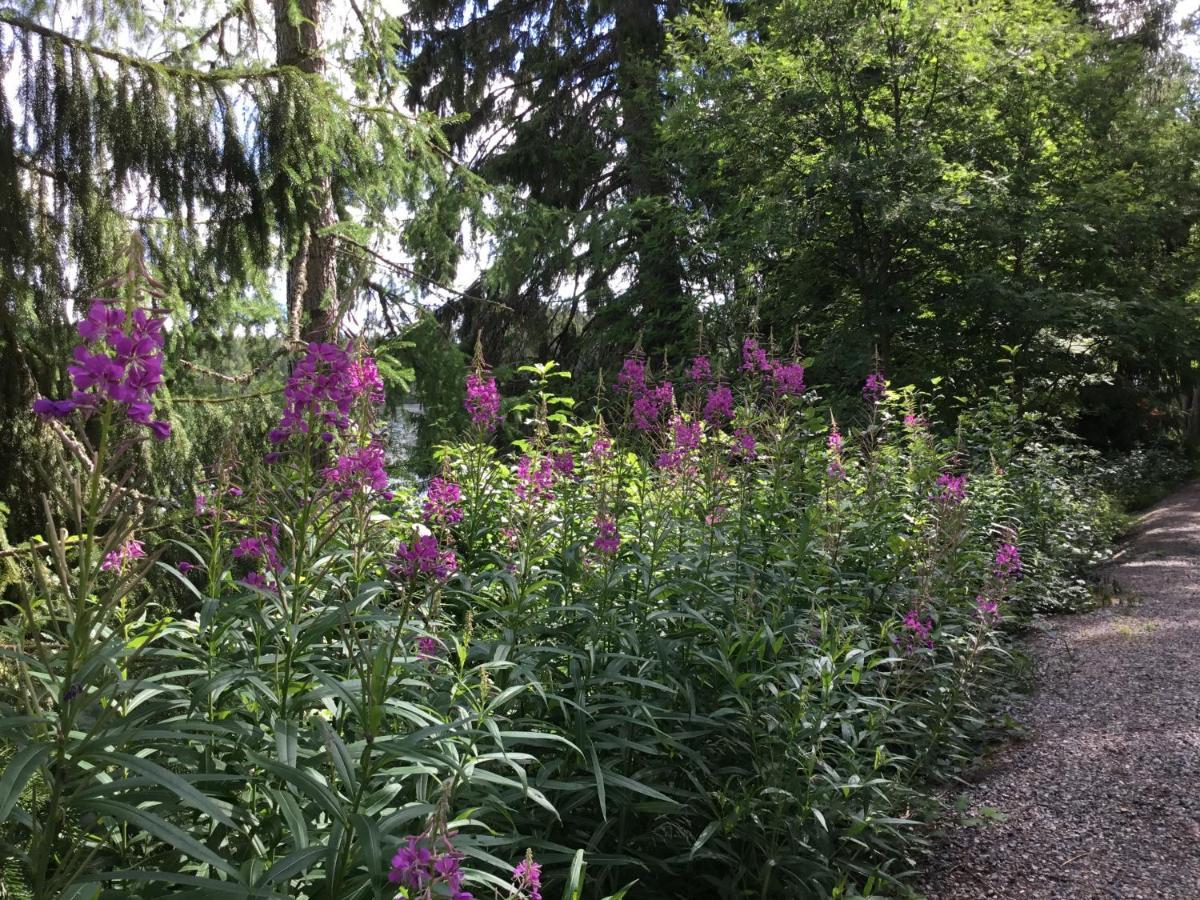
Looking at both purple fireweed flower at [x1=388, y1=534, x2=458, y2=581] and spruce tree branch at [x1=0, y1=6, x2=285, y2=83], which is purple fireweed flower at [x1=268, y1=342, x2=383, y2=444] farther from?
spruce tree branch at [x1=0, y1=6, x2=285, y2=83]

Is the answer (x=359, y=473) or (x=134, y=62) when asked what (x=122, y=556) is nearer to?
(x=359, y=473)

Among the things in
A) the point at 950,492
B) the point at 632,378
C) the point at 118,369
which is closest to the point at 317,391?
the point at 118,369

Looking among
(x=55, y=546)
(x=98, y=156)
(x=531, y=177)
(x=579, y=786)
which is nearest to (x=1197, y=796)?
(x=579, y=786)

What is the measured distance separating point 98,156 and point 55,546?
124 inches

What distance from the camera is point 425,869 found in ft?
4.45

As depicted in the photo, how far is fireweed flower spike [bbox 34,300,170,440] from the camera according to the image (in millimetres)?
1388

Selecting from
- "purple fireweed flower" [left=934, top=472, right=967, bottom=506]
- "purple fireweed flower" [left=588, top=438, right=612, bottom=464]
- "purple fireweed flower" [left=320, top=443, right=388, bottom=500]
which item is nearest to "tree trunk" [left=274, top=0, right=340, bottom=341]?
"purple fireweed flower" [left=588, top=438, right=612, bottom=464]

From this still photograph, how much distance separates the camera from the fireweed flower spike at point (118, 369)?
4.55 feet

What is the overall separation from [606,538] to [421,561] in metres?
1.17

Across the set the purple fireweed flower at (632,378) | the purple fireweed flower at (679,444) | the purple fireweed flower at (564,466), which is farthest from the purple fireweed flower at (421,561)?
the purple fireweed flower at (632,378)

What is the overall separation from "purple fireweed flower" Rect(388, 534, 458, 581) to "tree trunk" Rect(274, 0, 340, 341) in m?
3.38

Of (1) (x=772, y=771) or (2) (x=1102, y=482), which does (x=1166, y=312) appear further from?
(1) (x=772, y=771)

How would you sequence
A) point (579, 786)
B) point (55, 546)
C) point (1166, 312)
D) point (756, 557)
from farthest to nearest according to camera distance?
point (1166, 312) < point (756, 557) < point (579, 786) < point (55, 546)

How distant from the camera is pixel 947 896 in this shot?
3.01 metres
